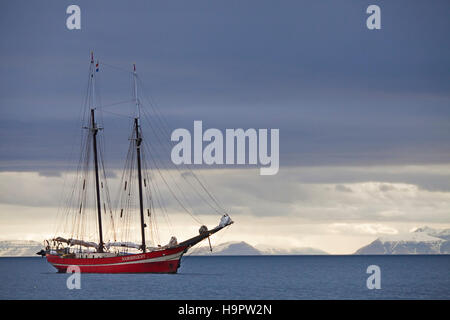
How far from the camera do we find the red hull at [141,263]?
399ft

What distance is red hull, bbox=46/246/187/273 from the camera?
399ft

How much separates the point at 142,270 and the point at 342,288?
27.1m

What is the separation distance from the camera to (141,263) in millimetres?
122250

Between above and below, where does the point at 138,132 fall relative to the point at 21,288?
above

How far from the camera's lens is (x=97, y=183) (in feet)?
433
